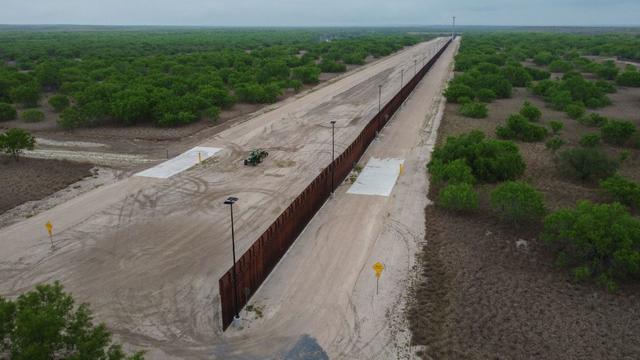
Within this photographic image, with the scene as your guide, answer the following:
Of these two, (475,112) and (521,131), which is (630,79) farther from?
(521,131)

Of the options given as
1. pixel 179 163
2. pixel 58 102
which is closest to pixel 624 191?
pixel 179 163

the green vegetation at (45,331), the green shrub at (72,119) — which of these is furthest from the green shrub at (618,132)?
the green shrub at (72,119)

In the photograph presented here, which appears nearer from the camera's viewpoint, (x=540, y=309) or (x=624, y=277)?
(x=540, y=309)

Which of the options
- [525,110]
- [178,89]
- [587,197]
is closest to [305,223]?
[587,197]

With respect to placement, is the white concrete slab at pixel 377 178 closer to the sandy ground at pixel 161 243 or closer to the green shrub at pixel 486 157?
the sandy ground at pixel 161 243

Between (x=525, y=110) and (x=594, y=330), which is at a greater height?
(x=525, y=110)

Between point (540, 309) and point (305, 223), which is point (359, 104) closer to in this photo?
point (305, 223)

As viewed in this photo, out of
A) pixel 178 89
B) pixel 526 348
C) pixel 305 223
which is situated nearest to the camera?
pixel 526 348
